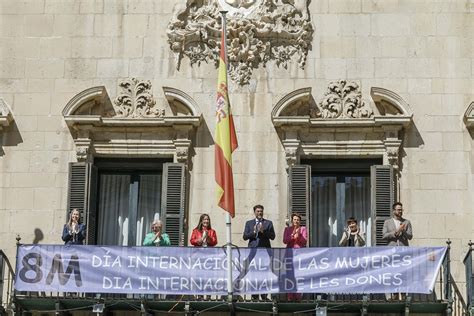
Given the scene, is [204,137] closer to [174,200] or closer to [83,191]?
[174,200]

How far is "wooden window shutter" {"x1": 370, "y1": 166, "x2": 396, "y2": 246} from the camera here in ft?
90.7

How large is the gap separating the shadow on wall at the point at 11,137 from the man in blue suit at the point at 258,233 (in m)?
5.17

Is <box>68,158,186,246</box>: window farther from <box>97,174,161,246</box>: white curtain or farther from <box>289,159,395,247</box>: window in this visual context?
<box>289,159,395,247</box>: window

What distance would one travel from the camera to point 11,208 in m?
28.1

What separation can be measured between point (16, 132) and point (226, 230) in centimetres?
472

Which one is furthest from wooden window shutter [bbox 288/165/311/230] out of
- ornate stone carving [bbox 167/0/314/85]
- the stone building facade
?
ornate stone carving [bbox 167/0/314/85]

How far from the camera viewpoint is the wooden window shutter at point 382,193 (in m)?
27.6

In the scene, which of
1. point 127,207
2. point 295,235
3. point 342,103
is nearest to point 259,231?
point 295,235

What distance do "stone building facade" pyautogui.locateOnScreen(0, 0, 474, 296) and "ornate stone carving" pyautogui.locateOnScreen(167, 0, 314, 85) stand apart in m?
0.03

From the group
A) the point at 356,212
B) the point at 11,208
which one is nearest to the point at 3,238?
the point at 11,208

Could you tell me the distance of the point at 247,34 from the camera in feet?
94.2

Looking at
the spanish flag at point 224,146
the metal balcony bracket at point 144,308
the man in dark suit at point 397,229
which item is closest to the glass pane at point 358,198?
the man in dark suit at point 397,229

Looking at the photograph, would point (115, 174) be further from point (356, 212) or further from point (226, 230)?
point (356, 212)

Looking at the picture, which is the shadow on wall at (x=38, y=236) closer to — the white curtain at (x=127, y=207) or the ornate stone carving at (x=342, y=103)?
the white curtain at (x=127, y=207)
